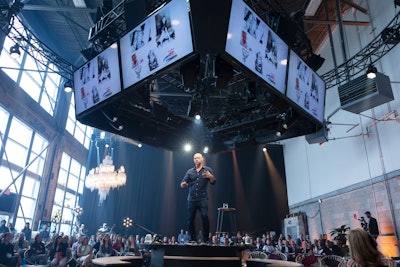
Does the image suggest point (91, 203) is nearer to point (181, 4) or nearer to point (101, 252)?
point (101, 252)

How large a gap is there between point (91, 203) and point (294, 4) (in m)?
14.4

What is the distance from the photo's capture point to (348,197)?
1023cm

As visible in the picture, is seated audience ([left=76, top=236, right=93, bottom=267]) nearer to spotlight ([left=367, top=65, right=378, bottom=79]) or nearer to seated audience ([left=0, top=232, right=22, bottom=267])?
seated audience ([left=0, top=232, right=22, bottom=267])

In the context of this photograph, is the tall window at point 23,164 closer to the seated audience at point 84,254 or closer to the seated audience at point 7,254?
the seated audience at point 7,254

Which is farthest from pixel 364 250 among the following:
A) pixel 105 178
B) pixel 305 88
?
pixel 105 178

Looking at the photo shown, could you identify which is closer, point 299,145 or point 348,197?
point 348,197

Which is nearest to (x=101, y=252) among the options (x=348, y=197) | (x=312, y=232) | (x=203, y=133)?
(x=203, y=133)

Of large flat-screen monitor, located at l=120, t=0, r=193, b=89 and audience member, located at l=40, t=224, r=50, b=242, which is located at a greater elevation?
large flat-screen monitor, located at l=120, t=0, r=193, b=89

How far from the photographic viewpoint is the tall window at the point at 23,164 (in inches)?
394

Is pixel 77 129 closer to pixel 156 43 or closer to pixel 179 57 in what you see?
pixel 156 43

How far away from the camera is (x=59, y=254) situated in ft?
24.3

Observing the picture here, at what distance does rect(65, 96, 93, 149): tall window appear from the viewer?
15.0 m

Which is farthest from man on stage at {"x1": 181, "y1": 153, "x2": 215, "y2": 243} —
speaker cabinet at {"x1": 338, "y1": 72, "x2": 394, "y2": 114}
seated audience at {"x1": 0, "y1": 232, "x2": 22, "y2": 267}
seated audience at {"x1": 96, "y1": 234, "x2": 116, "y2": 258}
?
speaker cabinet at {"x1": 338, "y1": 72, "x2": 394, "y2": 114}

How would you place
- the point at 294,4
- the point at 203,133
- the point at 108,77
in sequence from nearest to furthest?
the point at 108,77 → the point at 203,133 → the point at 294,4
